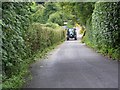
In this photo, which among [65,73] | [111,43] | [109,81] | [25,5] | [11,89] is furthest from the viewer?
[111,43]

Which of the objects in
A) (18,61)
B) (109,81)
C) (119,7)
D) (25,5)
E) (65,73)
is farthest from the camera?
(119,7)

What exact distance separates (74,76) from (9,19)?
316cm

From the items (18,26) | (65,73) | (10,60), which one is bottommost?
(65,73)

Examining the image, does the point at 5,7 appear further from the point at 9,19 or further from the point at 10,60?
the point at 10,60

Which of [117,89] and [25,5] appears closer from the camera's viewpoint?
[117,89]

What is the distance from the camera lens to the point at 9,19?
10195mm

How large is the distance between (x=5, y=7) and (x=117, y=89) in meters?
4.54

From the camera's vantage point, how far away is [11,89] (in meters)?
8.62

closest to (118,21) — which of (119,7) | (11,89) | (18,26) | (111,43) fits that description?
(119,7)

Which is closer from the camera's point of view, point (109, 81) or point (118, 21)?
point (109, 81)

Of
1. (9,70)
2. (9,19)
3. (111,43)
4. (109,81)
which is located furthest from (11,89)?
(111,43)

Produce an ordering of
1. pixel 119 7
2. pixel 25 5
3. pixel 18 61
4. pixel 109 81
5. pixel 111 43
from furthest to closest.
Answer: pixel 111 43
pixel 119 7
pixel 25 5
pixel 18 61
pixel 109 81

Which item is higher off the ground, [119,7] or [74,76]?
[119,7]

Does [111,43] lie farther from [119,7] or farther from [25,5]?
[25,5]
